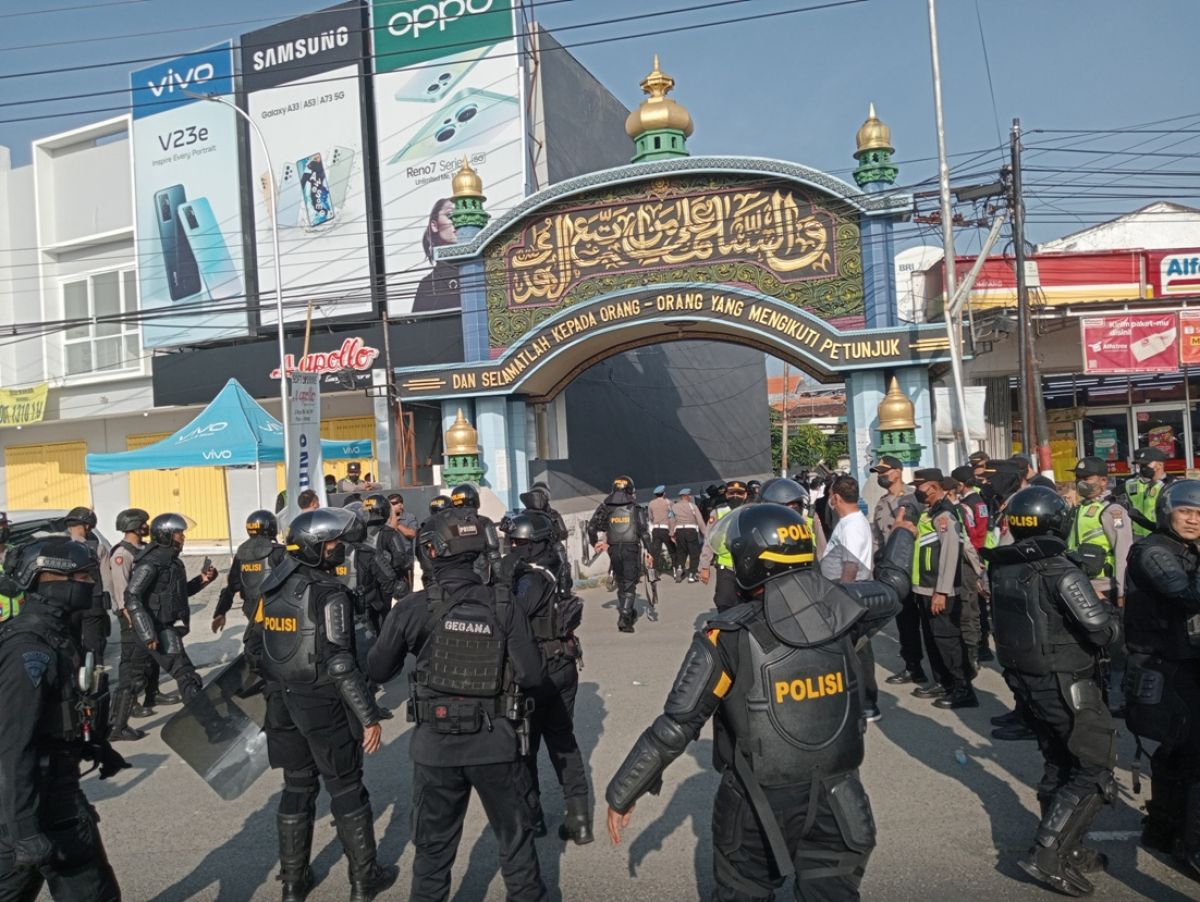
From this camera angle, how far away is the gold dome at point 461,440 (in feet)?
54.1

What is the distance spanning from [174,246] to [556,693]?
24624 mm

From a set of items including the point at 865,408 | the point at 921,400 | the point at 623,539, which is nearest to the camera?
the point at 623,539

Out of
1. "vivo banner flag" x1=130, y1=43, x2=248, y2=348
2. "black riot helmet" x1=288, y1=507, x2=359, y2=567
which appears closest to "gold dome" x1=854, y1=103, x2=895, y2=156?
"black riot helmet" x1=288, y1=507, x2=359, y2=567

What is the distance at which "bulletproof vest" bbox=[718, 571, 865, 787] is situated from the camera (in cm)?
311

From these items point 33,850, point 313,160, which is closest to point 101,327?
point 313,160

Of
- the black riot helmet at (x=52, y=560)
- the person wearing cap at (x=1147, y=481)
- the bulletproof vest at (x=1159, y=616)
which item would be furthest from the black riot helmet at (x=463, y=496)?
the person wearing cap at (x=1147, y=481)

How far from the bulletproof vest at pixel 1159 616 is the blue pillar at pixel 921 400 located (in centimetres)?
1058

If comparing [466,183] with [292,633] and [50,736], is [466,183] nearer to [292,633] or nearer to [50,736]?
[292,633]

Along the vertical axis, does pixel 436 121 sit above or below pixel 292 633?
above

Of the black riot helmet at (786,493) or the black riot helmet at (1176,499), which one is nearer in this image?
the black riot helmet at (1176,499)

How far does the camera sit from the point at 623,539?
1152 cm

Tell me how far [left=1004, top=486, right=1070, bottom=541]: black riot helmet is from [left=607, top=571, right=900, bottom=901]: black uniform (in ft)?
5.52

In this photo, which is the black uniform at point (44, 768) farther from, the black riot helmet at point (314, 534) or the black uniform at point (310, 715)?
the black riot helmet at point (314, 534)

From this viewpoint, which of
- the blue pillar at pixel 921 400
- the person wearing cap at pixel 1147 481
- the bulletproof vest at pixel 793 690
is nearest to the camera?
the bulletproof vest at pixel 793 690
